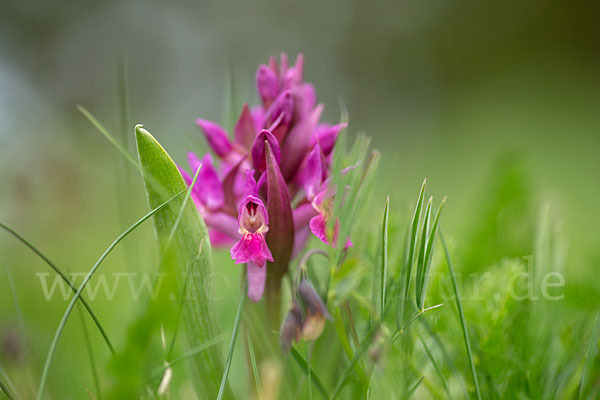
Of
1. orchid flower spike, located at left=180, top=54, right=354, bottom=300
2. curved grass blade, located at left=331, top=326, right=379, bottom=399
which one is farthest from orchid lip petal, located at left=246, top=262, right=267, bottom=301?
curved grass blade, located at left=331, top=326, right=379, bottom=399

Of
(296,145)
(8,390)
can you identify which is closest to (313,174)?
(296,145)

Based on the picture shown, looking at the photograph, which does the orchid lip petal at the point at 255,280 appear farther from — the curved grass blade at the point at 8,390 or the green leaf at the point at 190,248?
the curved grass blade at the point at 8,390

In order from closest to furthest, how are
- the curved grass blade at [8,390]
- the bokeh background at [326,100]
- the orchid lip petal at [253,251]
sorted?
the curved grass blade at [8,390] → the orchid lip petal at [253,251] → the bokeh background at [326,100]

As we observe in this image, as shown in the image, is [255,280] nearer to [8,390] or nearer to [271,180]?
[271,180]

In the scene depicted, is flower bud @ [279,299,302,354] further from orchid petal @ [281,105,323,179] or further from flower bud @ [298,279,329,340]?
orchid petal @ [281,105,323,179]

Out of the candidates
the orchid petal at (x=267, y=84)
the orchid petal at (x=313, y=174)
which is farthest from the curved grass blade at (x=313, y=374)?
the orchid petal at (x=267, y=84)

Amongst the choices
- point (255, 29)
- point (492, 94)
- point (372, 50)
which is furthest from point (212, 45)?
point (492, 94)
